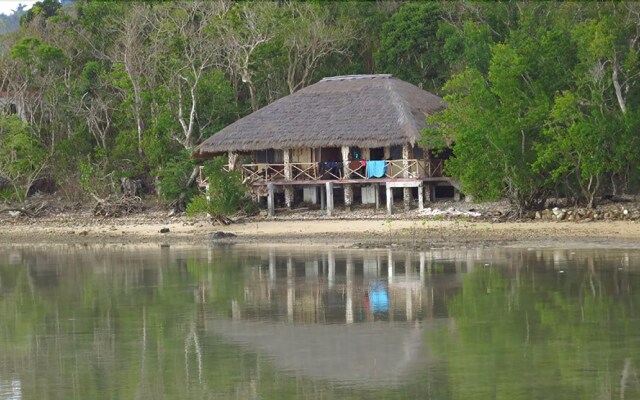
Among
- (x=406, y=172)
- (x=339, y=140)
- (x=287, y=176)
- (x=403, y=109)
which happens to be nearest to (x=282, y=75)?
(x=287, y=176)

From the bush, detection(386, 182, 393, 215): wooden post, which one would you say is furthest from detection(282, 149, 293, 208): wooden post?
detection(386, 182, 393, 215): wooden post

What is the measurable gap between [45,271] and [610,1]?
15753 millimetres

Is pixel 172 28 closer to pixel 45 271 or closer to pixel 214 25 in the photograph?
pixel 214 25

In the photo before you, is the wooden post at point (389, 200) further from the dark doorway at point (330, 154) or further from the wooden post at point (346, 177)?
the dark doorway at point (330, 154)

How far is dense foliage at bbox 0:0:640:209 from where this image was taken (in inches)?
1208

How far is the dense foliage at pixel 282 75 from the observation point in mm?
A: 30688

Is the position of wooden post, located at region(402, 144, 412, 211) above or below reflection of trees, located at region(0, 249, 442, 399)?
above

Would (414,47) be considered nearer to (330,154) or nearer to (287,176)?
(330,154)

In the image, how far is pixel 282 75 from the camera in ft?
147

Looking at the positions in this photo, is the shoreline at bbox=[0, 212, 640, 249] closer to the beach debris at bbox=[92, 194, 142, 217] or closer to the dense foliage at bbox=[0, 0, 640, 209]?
the beach debris at bbox=[92, 194, 142, 217]

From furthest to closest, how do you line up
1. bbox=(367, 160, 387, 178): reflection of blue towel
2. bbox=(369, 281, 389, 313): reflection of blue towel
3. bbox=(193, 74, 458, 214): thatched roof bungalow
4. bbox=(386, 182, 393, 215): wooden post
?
bbox=(367, 160, 387, 178): reflection of blue towel < bbox=(193, 74, 458, 214): thatched roof bungalow < bbox=(386, 182, 393, 215): wooden post < bbox=(369, 281, 389, 313): reflection of blue towel

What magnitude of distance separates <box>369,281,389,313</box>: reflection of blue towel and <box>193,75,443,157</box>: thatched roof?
44.7 ft

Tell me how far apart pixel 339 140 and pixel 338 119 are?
46.1 inches

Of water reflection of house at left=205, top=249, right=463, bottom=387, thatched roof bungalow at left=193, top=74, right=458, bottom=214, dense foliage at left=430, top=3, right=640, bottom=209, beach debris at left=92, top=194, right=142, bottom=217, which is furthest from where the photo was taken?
beach debris at left=92, top=194, right=142, bottom=217
